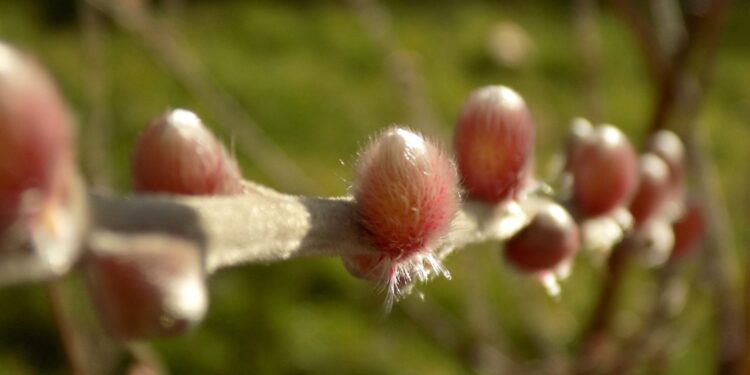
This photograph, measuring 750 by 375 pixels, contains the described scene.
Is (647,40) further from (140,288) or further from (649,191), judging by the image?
(140,288)

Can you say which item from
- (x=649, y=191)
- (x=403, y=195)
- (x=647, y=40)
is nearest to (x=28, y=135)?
(x=403, y=195)

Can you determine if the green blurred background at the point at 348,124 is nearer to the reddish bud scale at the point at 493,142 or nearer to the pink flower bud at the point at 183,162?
the reddish bud scale at the point at 493,142

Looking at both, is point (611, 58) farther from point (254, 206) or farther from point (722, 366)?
point (254, 206)

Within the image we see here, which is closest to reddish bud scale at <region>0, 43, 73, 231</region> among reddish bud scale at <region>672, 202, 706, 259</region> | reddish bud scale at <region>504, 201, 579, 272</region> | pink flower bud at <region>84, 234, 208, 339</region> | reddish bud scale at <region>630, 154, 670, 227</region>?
pink flower bud at <region>84, 234, 208, 339</region>

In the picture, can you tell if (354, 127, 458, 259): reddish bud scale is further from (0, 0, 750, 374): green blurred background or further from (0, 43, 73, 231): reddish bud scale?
(0, 0, 750, 374): green blurred background

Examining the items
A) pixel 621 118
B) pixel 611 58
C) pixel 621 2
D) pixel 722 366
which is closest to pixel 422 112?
pixel 621 2

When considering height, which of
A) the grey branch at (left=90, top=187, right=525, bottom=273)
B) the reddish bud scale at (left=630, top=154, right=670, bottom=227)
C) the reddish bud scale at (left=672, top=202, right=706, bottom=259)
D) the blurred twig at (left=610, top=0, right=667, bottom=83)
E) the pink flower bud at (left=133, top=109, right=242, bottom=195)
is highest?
the blurred twig at (left=610, top=0, right=667, bottom=83)

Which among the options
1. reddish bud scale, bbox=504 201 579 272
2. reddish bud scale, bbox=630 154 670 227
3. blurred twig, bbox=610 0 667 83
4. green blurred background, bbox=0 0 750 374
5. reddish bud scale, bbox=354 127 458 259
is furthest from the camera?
green blurred background, bbox=0 0 750 374
